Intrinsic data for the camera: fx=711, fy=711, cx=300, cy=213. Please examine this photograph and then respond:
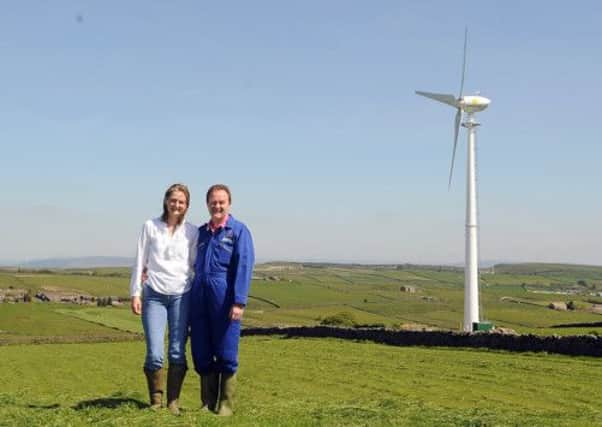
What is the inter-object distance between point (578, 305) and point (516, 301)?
13370 millimetres

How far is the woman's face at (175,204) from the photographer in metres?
8.41

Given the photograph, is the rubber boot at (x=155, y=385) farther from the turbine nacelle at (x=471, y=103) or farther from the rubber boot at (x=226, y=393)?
the turbine nacelle at (x=471, y=103)

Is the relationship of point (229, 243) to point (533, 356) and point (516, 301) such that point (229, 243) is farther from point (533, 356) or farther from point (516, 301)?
point (516, 301)

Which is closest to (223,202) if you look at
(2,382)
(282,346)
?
(2,382)

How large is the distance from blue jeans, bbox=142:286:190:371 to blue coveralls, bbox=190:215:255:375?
123mm

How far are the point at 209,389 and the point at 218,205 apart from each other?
2.21 m

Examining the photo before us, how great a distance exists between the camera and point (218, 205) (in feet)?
27.2

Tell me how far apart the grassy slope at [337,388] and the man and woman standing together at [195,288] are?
0.55 meters

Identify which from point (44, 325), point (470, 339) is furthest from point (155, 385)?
point (44, 325)

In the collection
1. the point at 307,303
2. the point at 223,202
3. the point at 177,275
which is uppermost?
the point at 223,202

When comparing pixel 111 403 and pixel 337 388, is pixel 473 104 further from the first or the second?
pixel 111 403

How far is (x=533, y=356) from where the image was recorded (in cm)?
→ 2192

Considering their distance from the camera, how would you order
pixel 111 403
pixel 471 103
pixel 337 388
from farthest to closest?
pixel 471 103, pixel 337 388, pixel 111 403

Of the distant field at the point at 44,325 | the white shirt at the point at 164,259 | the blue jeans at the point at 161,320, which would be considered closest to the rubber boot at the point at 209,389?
the blue jeans at the point at 161,320
